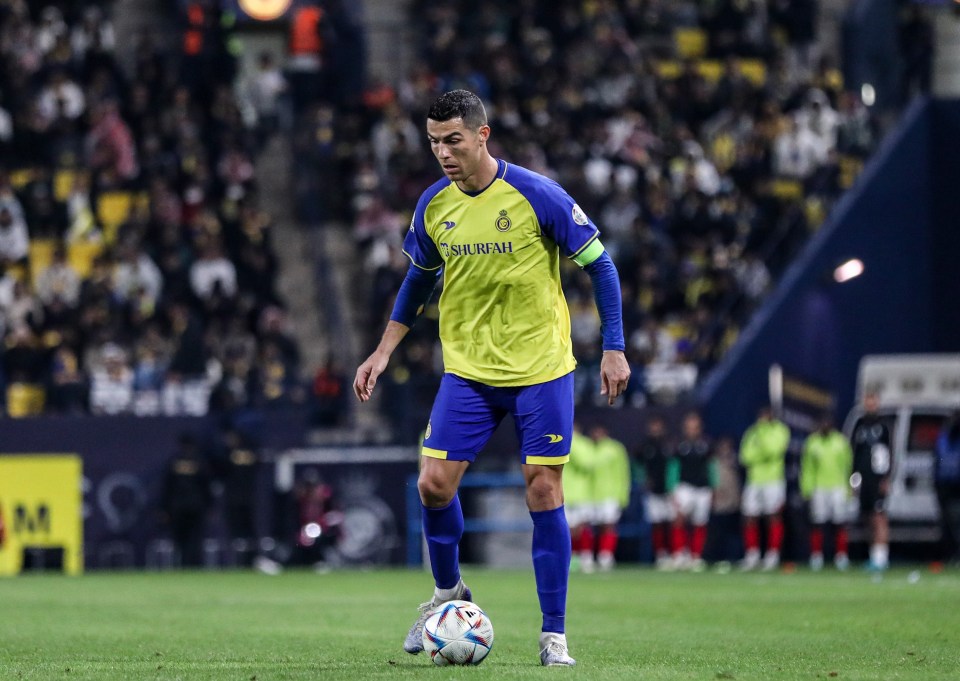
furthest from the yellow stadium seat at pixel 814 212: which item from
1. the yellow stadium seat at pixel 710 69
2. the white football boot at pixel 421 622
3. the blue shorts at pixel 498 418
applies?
the blue shorts at pixel 498 418

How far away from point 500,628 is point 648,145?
18.0 metres

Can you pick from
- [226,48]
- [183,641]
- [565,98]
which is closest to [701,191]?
[565,98]

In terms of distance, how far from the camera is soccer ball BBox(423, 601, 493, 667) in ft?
26.8

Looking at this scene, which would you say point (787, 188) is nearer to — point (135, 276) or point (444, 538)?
point (135, 276)

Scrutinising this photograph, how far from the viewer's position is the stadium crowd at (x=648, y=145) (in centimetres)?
2583

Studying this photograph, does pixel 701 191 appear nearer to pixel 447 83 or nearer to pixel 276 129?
pixel 447 83

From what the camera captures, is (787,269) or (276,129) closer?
(787,269)

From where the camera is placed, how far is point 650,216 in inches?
1077

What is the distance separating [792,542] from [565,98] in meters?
7.80

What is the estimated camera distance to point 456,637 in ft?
26.8

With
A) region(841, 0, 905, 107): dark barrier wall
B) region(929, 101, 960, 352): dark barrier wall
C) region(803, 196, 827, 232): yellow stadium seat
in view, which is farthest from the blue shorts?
region(841, 0, 905, 107): dark barrier wall

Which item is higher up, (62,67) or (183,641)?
(62,67)

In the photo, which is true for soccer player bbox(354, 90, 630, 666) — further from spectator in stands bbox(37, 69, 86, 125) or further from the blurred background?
spectator in stands bbox(37, 69, 86, 125)

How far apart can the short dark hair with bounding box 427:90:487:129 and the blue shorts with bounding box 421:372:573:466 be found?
1.13m
